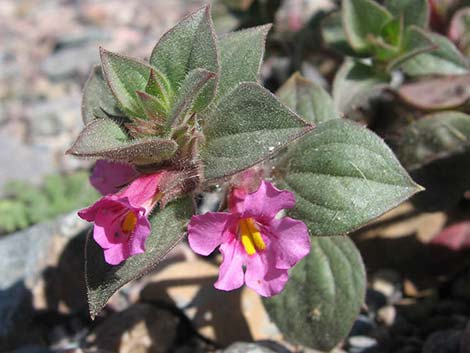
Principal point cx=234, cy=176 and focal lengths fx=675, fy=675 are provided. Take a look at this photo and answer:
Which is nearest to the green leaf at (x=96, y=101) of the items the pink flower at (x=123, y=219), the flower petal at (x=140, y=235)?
the pink flower at (x=123, y=219)

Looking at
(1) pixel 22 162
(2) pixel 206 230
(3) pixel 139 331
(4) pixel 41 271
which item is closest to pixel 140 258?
(2) pixel 206 230

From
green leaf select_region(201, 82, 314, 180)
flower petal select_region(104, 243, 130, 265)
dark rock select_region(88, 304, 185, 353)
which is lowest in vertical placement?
dark rock select_region(88, 304, 185, 353)

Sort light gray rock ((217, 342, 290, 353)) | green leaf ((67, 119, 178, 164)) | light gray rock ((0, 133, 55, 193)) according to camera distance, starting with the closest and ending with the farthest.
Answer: green leaf ((67, 119, 178, 164)), light gray rock ((217, 342, 290, 353)), light gray rock ((0, 133, 55, 193))

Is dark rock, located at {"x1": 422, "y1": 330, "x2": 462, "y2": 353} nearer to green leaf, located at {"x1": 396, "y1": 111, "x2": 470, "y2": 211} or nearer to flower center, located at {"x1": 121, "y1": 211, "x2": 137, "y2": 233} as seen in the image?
green leaf, located at {"x1": 396, "y1": 111, "x2": 470, "y2": 211}

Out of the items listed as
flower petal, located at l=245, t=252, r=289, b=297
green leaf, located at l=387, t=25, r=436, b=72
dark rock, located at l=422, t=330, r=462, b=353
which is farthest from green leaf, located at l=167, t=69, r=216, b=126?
dark rock, located at l=422, t=330, r=462, b=353

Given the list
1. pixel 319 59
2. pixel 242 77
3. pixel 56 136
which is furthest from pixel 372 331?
pixel 56 136

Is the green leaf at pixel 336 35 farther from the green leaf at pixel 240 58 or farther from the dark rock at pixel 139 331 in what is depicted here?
the dark rock at pixel 139 331

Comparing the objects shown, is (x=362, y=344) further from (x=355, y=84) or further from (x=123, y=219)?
(x=123, y=219)
